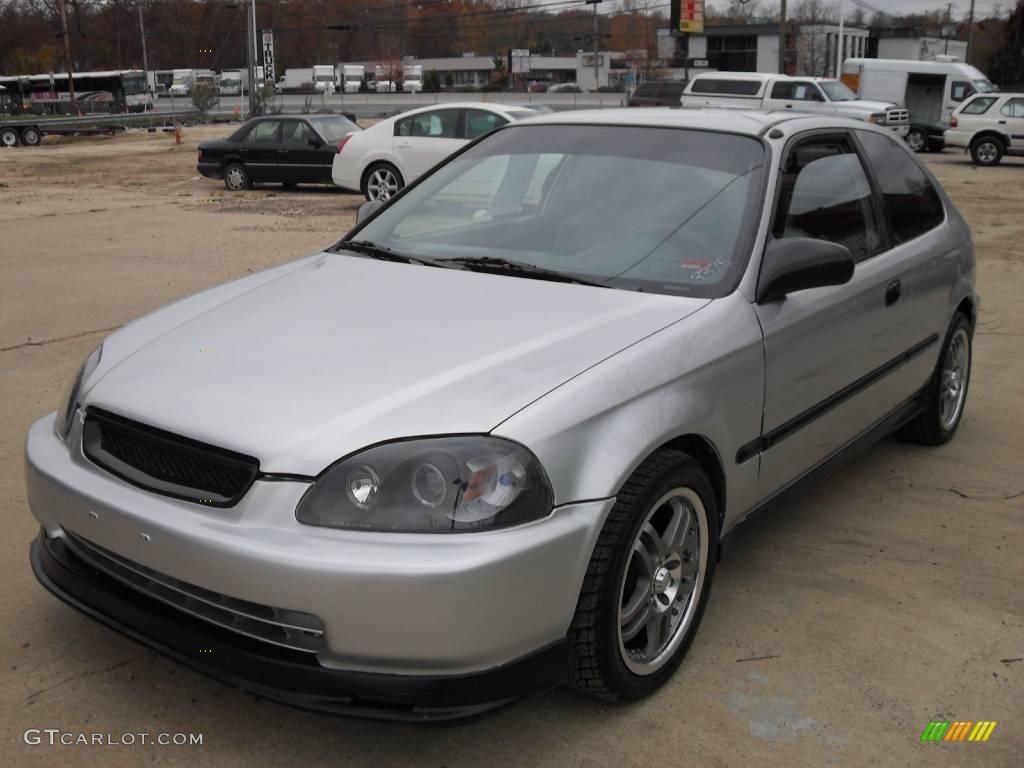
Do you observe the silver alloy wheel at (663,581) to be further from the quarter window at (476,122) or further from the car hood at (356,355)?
the quarter window at (476,122)

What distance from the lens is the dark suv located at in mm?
32625

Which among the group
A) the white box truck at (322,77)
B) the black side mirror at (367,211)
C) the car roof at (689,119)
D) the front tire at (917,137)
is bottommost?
the front tire at (917,137)

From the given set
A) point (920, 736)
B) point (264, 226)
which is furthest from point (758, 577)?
point (264, 226)

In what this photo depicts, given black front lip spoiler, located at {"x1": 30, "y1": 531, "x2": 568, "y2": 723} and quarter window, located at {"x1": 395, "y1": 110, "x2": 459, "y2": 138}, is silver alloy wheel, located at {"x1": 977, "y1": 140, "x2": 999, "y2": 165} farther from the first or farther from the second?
black front lip spoiler, located at {"x1": 30, "y1": 531, "x2": 568, "y2": 723}

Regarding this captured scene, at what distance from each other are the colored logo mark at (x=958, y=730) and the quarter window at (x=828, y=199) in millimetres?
1568

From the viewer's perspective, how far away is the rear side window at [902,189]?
14.2 ft

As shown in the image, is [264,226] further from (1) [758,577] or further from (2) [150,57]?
(2) [150,57]

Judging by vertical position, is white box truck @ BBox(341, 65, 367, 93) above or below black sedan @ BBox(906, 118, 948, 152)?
above

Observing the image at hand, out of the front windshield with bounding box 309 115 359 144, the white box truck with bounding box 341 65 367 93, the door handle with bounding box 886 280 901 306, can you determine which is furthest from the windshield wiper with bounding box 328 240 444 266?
the white box truck with bounding box 341 65 367 93

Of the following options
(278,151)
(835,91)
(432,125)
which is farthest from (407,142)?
(835,91)

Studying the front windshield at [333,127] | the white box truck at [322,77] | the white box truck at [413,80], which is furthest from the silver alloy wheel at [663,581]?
the white box truck at [322,77]

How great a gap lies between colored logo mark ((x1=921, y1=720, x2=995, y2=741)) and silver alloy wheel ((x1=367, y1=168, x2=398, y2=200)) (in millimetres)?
13471

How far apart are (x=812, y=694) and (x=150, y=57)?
356 feet

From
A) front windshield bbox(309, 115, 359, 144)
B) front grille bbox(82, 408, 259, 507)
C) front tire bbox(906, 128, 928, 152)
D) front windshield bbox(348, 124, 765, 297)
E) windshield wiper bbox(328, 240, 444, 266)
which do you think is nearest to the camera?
front grille bbox(82, 408, 259, 507)
